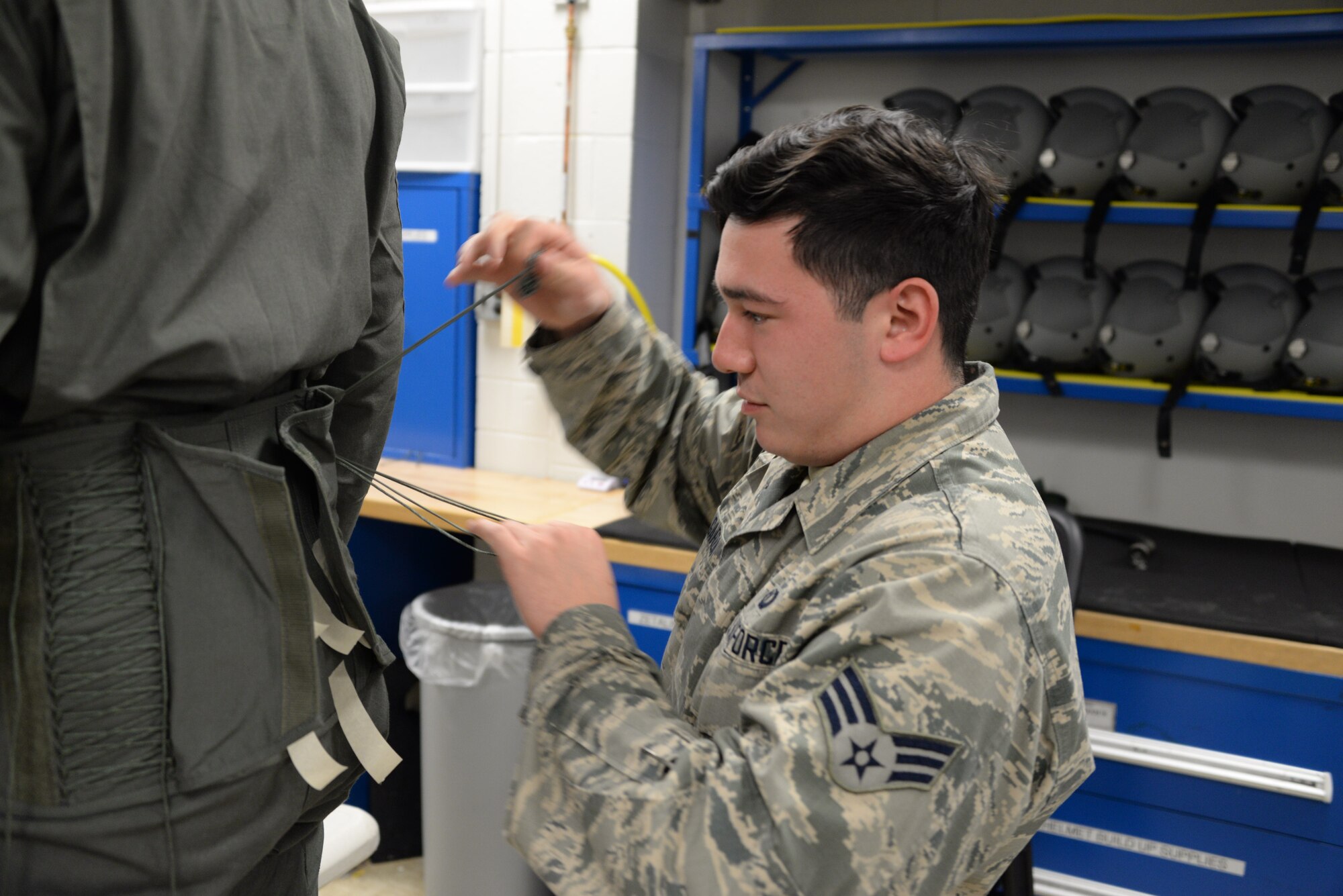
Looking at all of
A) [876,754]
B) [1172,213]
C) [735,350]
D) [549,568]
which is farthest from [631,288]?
[876,754]

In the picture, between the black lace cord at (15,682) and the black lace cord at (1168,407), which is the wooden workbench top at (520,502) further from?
the black lace cord at (15,682)

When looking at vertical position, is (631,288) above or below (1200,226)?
below

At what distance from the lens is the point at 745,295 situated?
3.63 ft

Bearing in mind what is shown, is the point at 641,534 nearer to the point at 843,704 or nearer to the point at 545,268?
the point at 545,268

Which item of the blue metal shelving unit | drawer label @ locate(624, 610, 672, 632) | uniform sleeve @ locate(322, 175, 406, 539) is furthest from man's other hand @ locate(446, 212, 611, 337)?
the blue metal shelving unit

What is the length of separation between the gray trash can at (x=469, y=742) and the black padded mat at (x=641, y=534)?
0.31m

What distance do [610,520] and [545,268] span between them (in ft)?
4.25

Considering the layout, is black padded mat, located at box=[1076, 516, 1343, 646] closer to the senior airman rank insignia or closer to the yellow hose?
the yellow hose

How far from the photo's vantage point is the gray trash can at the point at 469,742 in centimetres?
239

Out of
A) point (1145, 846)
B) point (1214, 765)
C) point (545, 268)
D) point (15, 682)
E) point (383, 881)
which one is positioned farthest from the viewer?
point (383, 881)

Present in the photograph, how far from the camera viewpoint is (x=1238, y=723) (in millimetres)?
2045

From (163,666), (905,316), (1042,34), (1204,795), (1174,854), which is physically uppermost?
(1042,34)

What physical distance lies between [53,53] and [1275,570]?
257 centimetres

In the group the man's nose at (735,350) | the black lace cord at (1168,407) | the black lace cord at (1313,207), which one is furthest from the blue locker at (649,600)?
the black lace cord at (1313,207)
